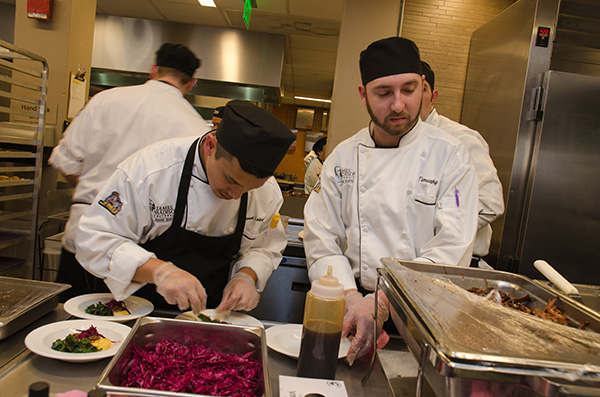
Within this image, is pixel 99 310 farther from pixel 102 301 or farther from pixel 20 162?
pixel 20 162

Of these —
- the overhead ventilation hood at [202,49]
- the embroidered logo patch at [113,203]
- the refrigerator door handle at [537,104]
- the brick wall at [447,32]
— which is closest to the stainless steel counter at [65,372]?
the embroidered logo patch at [113,203]

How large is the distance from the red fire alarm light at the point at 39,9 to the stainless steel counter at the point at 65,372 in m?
3.24

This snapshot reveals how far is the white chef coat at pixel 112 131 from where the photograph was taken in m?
2.39

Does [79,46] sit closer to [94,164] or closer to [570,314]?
[94,164]

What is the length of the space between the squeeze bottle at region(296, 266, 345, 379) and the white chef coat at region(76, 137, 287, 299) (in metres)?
0.66

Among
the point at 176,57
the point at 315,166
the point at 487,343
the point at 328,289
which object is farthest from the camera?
the point at 315,166

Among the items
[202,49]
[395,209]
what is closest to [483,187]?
[395,209]

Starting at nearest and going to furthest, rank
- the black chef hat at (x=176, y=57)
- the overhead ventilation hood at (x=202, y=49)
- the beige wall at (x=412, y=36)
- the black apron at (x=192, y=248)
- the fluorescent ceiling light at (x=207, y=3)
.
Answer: the black apron at (x=192, y=248), the black chef hat at (x=176, y=57), the beige wall at (x=412, y=36), the fluorescent ceiling light at (x=207, y=3), the overhead ventilation hood at (x=202, y=49)

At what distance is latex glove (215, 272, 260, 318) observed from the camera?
142 cm

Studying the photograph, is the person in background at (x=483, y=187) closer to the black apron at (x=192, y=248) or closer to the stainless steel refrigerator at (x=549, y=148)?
the stainless steel refrigerator at (x=549, y=148)

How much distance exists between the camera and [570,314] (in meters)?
0.94

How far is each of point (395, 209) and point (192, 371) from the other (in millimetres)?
1069

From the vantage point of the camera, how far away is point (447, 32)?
169 inches

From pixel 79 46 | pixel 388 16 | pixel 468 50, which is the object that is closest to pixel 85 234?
pixel 79 46
